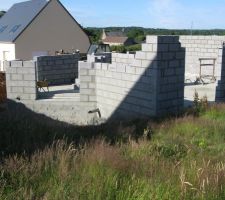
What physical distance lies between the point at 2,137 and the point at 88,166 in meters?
1.90

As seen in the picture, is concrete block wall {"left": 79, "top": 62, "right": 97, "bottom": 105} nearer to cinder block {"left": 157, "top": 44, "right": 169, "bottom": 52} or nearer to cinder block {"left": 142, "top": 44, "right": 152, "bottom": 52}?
cinder block {"left": 142, "top": 44, "right": 152, "bottom": 52}

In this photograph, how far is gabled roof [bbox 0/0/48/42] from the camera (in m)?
35.6

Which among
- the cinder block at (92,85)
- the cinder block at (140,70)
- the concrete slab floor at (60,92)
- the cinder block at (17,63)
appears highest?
the cinder block at (17,63)

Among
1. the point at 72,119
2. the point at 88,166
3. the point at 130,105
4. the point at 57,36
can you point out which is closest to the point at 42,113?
the point at 72,119

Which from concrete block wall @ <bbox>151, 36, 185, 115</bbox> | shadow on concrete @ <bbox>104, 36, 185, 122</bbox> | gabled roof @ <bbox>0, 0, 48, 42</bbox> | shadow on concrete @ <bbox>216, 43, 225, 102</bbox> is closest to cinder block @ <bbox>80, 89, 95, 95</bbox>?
shadow on concrete @ <bbox>104, 36, 185, 122</bbox>

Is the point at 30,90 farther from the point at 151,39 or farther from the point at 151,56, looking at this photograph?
the point at 151,39

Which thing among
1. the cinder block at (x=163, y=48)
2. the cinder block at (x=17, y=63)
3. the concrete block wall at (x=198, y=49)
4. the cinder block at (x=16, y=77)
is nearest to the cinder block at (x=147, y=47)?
the cinder block at (x=163, y=48)

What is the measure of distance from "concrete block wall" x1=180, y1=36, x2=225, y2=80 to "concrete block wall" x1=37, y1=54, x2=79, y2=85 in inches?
191

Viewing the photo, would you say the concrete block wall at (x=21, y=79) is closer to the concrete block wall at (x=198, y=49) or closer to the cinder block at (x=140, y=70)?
the cinder block at (x=140, y=70)

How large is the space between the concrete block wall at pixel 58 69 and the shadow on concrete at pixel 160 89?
570cm

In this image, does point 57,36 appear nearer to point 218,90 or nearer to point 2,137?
point 218,90

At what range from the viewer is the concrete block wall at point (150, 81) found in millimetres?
8898

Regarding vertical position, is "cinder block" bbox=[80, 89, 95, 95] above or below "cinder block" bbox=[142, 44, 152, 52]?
below

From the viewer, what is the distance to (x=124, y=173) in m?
3.87
